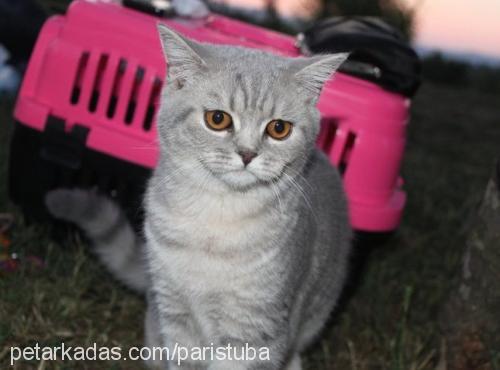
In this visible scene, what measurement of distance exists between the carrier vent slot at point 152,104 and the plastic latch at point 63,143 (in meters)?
0.21

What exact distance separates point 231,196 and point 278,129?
207 millimetres

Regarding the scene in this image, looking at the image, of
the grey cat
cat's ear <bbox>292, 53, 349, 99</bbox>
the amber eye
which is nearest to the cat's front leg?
the grey cat

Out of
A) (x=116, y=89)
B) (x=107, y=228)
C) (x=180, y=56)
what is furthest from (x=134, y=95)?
(x=180, y=56)

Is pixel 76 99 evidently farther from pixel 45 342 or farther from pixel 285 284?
pixel 285 284

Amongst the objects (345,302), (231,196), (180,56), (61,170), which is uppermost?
(180,56)

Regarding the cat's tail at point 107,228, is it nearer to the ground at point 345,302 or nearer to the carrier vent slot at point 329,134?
the ground at point 345,302

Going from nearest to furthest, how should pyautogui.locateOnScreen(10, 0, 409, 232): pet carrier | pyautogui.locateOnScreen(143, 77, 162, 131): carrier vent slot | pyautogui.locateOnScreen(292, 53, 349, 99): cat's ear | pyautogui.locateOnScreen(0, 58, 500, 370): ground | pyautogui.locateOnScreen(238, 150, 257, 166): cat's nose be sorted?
pyautogui.locateOnScreen(238, 150, 257, 166): cat's nose → pyautogui.locateOnScreen(292, 53, 349, 99): cat's ear → pyautogui.locateOnScreen(0, 58, 500, 370): ground → pyautogui.locateOnScreen(10, 0, 409, 232): pet carrier → pyautogui.locateOnScreen(143, 77, 162, 131): carrier vent slot

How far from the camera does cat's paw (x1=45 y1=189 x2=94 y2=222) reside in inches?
77.5

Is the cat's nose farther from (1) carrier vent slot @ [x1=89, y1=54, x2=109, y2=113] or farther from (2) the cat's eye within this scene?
(1) carrier vent slot @ [x1=89, y1=54, x2=109, y2=113]

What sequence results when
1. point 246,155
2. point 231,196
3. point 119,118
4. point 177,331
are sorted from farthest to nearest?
point 119,118 → point 177,331 → point 231,196 → point 246,155

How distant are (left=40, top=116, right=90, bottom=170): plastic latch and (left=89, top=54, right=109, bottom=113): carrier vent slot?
0.39 ft

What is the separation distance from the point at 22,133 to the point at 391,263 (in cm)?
164

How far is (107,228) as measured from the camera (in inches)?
80.5

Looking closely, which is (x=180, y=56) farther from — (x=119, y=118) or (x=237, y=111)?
(x=119, y=118)
